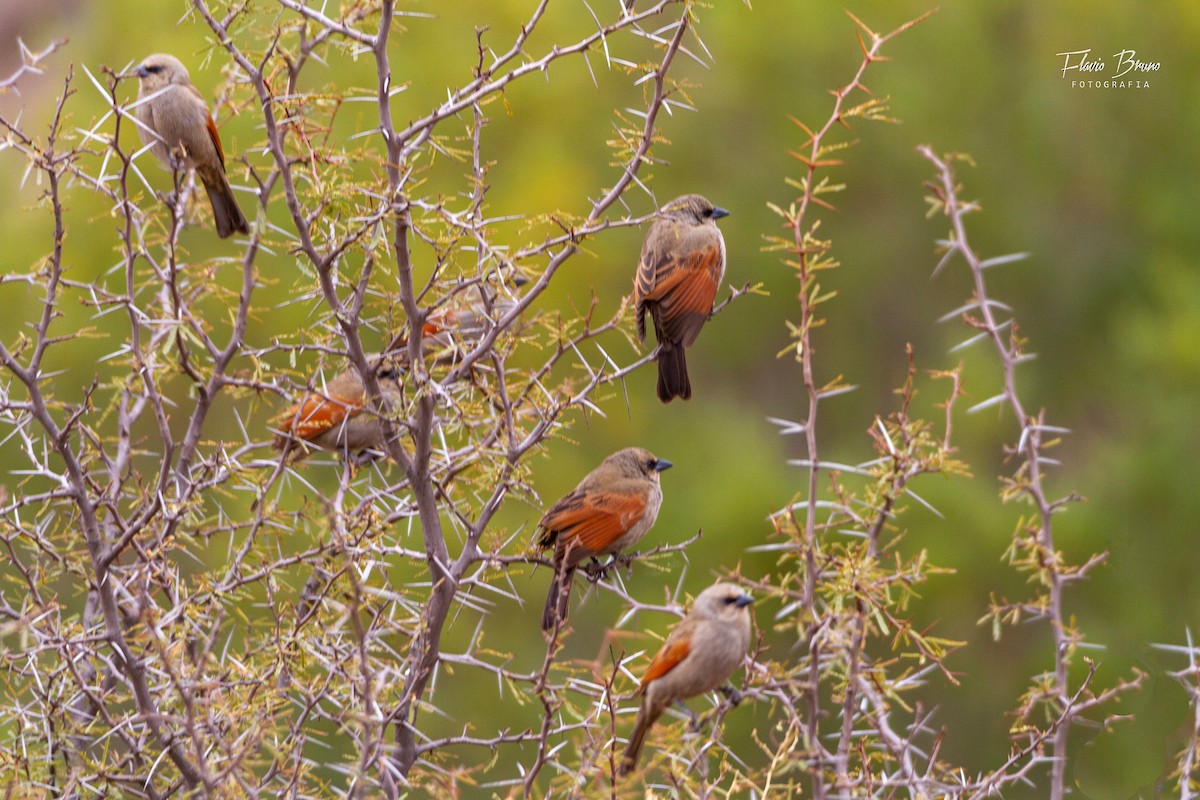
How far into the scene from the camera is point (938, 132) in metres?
16.9

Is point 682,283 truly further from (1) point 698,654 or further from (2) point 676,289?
(1) point 698,654

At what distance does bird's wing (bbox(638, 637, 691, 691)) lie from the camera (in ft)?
14.9

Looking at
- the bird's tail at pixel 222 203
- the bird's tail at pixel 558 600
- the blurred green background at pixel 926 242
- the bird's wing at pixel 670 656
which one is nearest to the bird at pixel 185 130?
the bird's tail at pixel 222 203

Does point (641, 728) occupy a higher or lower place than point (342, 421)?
lower

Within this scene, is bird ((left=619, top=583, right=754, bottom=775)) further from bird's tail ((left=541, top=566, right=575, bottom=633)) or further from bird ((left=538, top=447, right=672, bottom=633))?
bird ((left=538, top=447, right=672, bottom=633))

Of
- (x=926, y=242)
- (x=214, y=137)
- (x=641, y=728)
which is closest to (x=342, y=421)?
(x=214, y=137)

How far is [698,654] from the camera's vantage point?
4535mm

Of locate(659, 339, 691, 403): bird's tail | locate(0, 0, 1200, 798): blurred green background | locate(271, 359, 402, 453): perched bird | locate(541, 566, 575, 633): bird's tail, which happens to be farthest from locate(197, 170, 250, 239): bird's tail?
locate(0, 0, 1200, 798): blurred green background

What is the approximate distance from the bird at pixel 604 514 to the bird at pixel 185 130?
5.48ft

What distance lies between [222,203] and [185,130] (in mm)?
328

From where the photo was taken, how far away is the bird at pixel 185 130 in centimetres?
531

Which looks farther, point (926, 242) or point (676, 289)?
point (926, 242)

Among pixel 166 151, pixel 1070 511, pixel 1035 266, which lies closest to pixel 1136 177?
pixel 1035 266

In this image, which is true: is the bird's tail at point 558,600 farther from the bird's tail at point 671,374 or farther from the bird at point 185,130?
the bird at point 185,130
